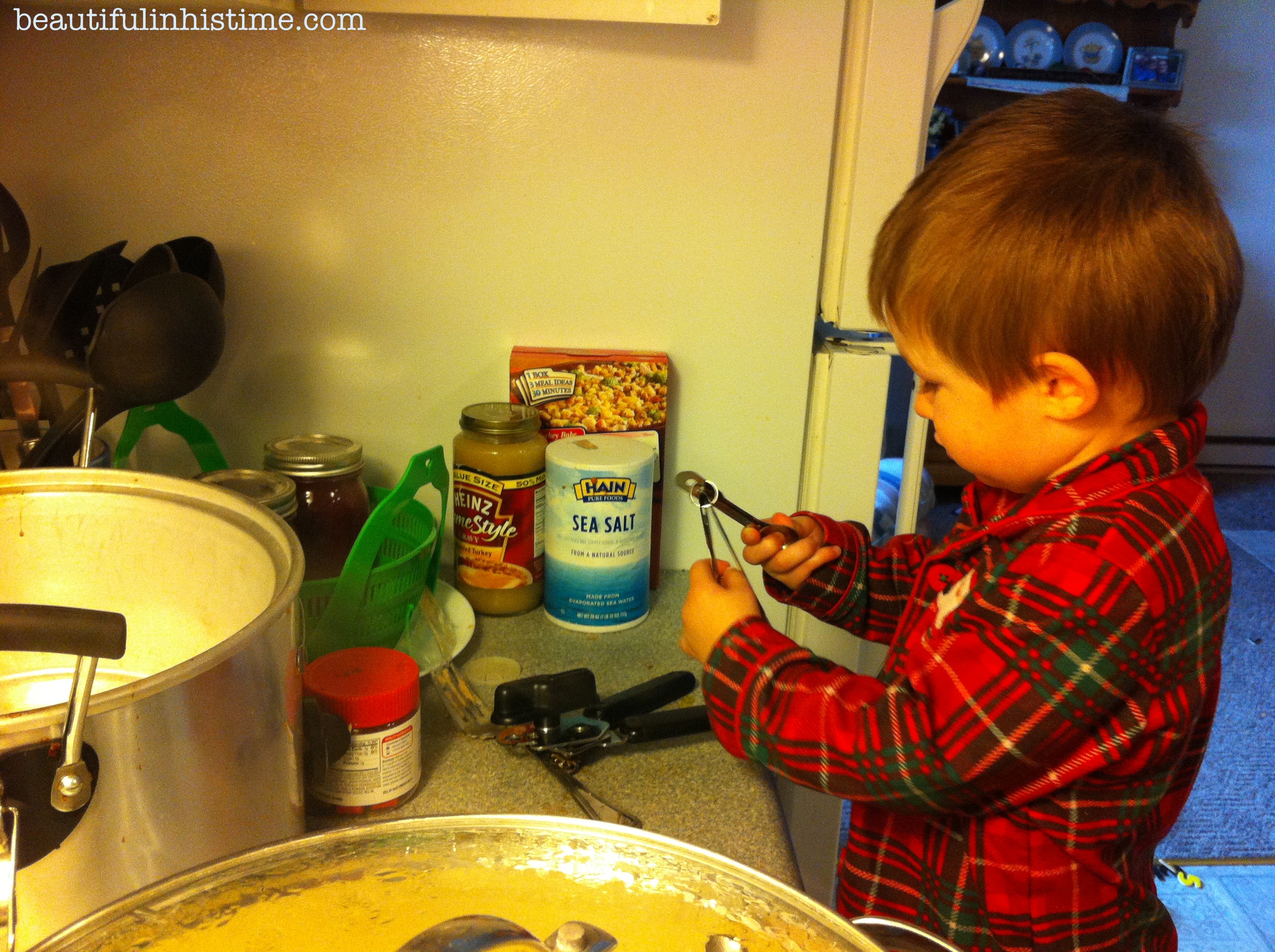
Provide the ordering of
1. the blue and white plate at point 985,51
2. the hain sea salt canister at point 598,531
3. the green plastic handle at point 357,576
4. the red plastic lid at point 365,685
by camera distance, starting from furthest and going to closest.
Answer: the blue and white plate at point 985,51, the hain sea salt canister at point 598,531, the green plastic handle at point 357,576, the red plastic lid at point 365,685

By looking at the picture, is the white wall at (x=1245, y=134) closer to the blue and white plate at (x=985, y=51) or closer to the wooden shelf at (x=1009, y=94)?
the wooden shelf at (x=1009, y=94)

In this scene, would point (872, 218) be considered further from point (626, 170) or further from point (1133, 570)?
point (1133, 570)

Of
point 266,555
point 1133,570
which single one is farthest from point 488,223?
point 1133,570

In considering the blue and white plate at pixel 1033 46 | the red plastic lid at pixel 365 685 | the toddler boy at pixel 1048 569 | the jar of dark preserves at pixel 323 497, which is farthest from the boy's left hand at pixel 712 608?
the blue and white plate at pixel 1033 46

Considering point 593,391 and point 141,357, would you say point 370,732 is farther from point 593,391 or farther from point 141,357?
point 593,391

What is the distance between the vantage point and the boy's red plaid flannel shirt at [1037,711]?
52 cm

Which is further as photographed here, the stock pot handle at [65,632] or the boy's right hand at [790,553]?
the boy's right hand at [790,553]

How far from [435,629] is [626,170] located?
0.42 m

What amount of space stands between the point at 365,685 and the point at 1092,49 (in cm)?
268

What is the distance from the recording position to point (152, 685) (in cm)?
41

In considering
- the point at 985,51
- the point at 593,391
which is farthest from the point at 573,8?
the point at 985,51

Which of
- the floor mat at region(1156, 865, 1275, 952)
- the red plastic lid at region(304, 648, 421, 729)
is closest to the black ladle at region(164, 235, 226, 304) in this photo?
the red plastic lid at region(304, 648, 421, 729)

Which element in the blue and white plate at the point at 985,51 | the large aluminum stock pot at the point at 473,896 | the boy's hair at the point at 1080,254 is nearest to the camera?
the large aluminum stock pot at the point at 473,896

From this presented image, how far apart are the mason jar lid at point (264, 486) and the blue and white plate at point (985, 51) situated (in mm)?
2339
